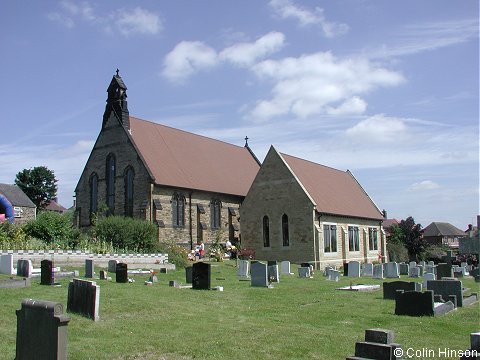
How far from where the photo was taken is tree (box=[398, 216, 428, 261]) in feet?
176

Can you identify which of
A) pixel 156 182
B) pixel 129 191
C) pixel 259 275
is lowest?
pixel 259 275

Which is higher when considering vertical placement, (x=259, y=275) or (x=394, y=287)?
(x=259, y=275)

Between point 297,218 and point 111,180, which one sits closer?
point 297,218

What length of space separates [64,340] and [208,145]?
135 ft

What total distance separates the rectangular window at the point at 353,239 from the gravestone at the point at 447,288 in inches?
928

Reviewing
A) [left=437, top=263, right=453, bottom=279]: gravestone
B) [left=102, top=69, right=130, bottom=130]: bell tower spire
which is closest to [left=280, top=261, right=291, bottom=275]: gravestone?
[left=437, top=263, right=453, bottom=279]: gravestone

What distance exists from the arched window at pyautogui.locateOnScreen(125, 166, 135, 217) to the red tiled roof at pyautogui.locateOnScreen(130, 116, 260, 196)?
168 centimetres

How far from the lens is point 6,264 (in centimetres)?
1917

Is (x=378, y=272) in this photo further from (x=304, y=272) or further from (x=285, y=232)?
(x=285, y=232)

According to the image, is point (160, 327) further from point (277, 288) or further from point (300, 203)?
point (300, 203)

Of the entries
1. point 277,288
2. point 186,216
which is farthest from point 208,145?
point 277,288

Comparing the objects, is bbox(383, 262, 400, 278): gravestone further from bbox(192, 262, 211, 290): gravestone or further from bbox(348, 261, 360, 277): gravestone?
bbox(192, 262, 211, 290): gravestone

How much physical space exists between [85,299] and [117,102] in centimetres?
3102

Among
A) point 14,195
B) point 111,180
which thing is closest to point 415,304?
point 111,180
